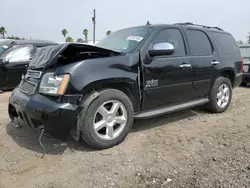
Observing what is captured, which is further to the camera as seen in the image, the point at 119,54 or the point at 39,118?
the point at 119,54

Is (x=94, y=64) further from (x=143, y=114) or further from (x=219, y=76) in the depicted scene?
(x=219, y=76)

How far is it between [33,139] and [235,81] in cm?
429

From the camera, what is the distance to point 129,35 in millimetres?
4316

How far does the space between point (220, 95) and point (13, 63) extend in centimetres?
530

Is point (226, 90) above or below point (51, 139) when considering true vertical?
above

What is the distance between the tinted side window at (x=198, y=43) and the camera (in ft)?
15.3

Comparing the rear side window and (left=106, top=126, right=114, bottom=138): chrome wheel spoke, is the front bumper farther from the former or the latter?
the rear side window

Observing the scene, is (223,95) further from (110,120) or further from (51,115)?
(51,115)

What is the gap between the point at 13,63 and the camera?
23.2 feet

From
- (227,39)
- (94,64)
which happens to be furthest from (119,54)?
(227,39)

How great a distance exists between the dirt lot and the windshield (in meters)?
1.33

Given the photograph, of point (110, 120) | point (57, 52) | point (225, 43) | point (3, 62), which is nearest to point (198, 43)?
point (225, 43)

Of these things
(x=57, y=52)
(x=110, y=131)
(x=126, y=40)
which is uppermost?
(x=126, y=40)

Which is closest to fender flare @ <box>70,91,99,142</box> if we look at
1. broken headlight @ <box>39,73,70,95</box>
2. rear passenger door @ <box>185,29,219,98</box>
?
broken headlight @ <box>39,73,70,95</box>
